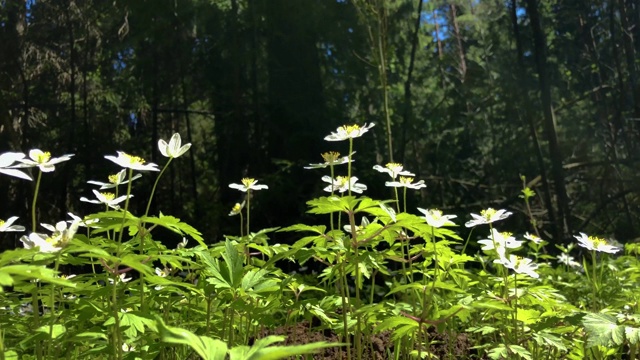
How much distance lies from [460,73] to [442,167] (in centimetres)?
266

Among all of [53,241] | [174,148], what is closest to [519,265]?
[174,148]

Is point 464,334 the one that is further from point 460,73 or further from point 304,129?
point 460,73

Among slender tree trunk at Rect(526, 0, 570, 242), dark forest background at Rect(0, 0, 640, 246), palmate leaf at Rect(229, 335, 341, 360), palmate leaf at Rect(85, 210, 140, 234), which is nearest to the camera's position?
palmate leaf at Rect(229, 335, 341, 360)

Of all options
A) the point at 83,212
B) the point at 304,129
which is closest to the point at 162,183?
the point at 83,212

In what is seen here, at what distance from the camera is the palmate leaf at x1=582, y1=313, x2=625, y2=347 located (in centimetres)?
96

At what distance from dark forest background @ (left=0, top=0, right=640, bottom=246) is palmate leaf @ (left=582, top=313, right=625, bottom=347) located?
4.51 metres

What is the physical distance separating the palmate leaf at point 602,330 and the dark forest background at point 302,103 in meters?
4.51

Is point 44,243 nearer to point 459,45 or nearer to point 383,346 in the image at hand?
point 383,346

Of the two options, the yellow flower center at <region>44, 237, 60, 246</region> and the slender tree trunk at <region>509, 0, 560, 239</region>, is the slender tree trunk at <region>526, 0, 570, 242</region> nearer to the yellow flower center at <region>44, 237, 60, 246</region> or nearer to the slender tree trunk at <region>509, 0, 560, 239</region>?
the slender tree trunk at <region>509, 0, 560, 239</region>

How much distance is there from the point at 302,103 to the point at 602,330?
5.61 m

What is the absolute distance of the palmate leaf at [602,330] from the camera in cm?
96

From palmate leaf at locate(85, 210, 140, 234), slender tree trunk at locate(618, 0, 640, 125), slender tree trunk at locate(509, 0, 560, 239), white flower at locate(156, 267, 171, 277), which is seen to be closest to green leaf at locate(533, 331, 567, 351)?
palmate leaf at locate(85, 210, 140, 234)

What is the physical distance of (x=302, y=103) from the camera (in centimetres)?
643

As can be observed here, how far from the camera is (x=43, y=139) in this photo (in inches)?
297
